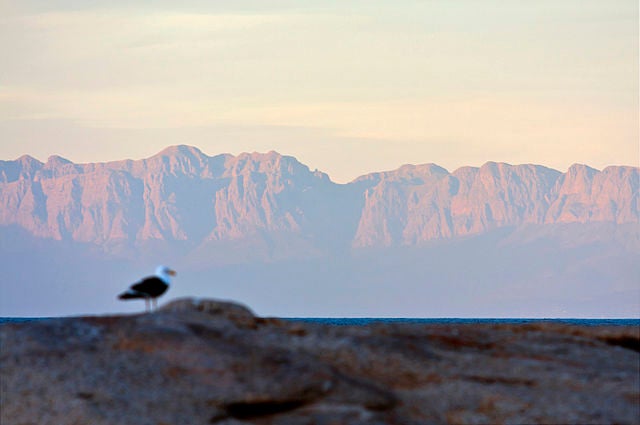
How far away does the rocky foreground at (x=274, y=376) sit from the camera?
847 inches

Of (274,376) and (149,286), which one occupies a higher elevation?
(149,286)

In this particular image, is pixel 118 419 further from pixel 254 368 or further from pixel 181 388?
pixel 254 368

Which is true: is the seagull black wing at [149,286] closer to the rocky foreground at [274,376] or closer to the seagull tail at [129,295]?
the seagull tail at [129,295]

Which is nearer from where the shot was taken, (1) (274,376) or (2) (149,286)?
(1) (274,376)

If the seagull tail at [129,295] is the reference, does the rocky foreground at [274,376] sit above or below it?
below

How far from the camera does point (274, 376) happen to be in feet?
72.3

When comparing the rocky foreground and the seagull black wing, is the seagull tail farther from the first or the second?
the rocky foreground

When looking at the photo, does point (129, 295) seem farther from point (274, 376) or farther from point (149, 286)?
point (274, 376)

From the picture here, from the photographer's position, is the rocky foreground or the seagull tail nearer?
the rocky foreground

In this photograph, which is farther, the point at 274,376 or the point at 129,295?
the point at 129,295

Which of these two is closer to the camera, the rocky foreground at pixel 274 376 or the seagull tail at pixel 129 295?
the rocky foreground at pixel 274 376

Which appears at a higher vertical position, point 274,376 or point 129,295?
point 129,295

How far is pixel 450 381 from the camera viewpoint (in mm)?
23375

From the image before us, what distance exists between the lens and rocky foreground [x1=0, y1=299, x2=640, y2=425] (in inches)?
847
